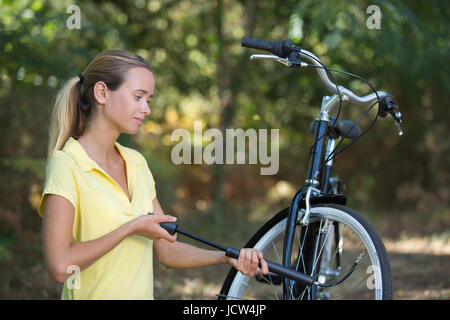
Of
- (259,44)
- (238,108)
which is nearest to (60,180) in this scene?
(259,44)

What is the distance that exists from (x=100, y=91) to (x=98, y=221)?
1.60ft

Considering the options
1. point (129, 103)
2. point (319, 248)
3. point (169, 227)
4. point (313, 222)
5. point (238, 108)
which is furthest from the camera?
point (238, 108)

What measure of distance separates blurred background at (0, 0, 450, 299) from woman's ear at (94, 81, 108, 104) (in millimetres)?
2168

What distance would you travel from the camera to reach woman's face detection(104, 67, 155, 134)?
200cm

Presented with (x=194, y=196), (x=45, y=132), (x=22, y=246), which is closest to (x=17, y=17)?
(x=45, y=132)

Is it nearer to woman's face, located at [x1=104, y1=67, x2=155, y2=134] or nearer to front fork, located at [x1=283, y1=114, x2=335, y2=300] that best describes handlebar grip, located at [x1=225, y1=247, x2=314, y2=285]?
front fork, located at [x1=283, y1=114, x2=335, y2=300]

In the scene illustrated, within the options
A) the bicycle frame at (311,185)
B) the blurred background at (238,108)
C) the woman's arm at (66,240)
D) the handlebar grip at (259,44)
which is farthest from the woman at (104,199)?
the blurred background at (238,108)

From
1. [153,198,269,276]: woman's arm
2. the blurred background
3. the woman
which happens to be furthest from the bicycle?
the blurred background

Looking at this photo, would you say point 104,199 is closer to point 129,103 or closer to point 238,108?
point 129,103

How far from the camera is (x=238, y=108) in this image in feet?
25.2

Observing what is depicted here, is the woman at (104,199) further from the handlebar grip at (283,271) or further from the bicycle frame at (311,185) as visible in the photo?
the bicycle frame at (311,185)

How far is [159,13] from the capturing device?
7145 millimetres

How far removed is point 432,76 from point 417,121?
235 centimetres

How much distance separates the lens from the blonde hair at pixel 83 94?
201 cm
